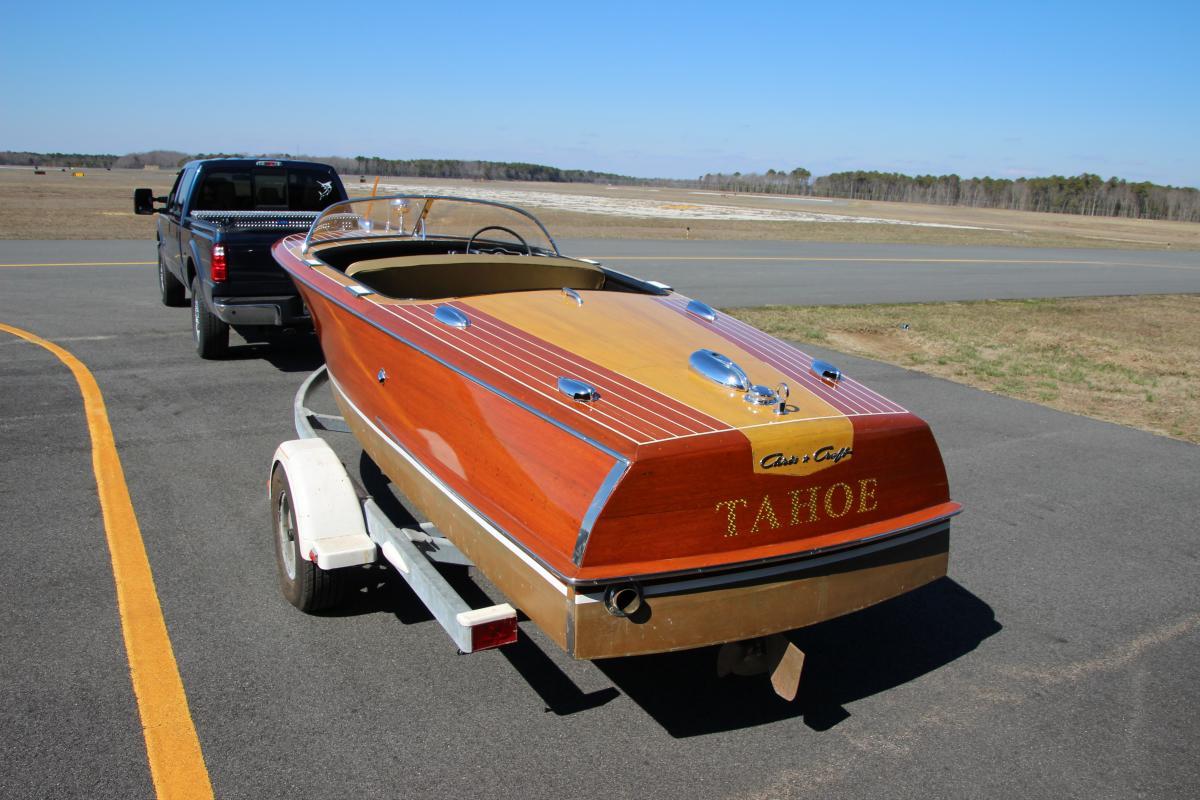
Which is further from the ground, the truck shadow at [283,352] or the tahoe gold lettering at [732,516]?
the tahoe gold lettering at [732,516]

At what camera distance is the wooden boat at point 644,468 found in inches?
100.0

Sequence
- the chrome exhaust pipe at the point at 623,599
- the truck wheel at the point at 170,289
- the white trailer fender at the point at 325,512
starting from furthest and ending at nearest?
1. the truck wheel at the point at 170,289
2. the white trailer fender at the point at 325,512
3. the chrome exhaust pipe at the point at 623,599

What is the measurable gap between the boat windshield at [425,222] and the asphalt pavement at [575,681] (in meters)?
1.48

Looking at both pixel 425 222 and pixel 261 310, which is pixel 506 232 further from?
pixel 261 310

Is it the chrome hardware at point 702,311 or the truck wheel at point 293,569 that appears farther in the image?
the chrome hardware at point 702,311

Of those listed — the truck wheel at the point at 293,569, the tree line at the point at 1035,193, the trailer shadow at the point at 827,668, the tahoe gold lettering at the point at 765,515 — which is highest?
the tree line at the point at 1035,193

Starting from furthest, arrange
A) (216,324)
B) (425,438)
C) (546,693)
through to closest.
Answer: (216,324)
(425,438)
(546,693)

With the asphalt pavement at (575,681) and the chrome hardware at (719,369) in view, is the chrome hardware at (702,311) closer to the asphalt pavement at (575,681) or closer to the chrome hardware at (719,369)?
the chrome hardware at (719,369)

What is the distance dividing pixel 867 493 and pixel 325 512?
2028 millimetres

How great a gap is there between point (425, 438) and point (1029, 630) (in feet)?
8.85

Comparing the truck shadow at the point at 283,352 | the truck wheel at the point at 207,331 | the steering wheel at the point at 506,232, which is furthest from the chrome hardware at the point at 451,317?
the truck wheel at the point at 207,331

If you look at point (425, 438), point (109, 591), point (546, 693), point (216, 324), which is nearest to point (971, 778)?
point (546, 693)

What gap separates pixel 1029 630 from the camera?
3.79 m

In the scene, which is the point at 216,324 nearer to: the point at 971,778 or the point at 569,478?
the point at 569,478
